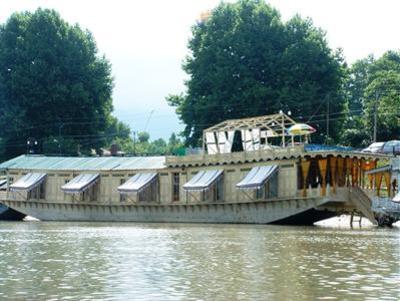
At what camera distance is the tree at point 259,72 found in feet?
355

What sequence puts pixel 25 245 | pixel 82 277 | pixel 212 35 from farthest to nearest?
pixel 212 35 < pixel 25 245 < pixel 82 277

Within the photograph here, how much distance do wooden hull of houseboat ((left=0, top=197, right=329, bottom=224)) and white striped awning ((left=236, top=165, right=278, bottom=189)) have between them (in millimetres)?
1810

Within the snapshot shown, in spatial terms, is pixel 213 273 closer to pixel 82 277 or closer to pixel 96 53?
pixel 82 277

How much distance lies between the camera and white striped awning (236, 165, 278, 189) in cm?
7756

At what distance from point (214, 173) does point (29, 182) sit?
20.3 m

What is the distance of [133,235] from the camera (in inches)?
2290

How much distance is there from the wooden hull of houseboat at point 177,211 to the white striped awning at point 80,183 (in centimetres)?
214

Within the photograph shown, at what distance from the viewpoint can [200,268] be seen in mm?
34688

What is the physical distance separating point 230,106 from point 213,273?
77442mm

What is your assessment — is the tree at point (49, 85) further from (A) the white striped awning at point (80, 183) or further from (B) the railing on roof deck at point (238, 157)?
(B) the railing on roof deck at point (238, 157)

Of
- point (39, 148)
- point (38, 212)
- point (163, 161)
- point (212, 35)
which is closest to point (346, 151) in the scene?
point (163, 161)

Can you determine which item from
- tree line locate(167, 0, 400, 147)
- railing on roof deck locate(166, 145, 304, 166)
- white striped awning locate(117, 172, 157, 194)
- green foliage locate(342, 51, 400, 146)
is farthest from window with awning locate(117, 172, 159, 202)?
green foliage locate(342, 51, 400, 146)

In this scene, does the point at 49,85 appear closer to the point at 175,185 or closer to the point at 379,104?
the point at 175,185

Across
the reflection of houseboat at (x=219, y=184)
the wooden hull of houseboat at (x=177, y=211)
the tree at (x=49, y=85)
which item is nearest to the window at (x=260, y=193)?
the reflection of houseboat at (x=219, y=184)
